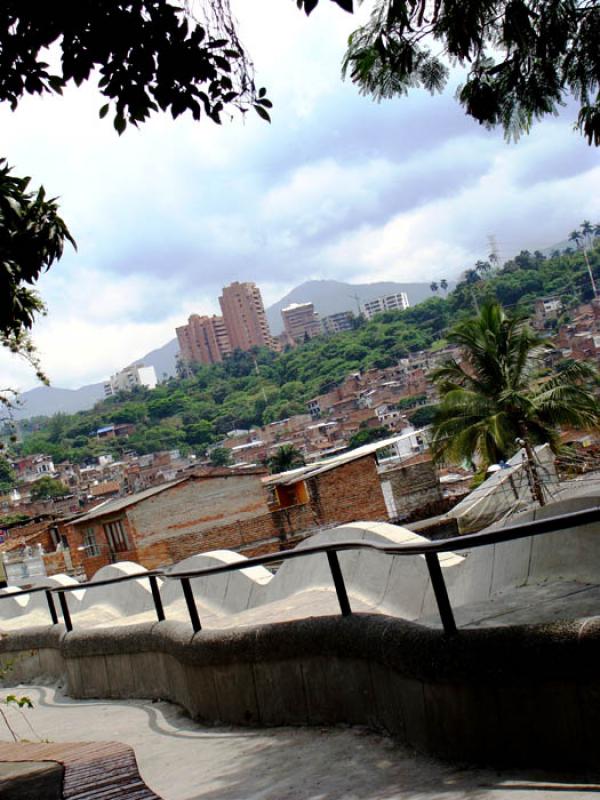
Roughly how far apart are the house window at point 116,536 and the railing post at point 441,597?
126 feet

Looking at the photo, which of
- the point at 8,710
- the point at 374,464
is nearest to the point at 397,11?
the point at 8,710

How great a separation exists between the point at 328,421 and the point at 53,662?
124771 mm

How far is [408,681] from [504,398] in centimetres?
2886

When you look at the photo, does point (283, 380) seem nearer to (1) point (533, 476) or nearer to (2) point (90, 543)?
(2) point (90, 543)

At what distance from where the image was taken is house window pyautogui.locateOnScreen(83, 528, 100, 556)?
138 feet

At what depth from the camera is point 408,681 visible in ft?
16.2

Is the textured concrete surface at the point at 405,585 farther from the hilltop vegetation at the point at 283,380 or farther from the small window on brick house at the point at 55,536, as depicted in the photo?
the hilltop vegetation at the point at 283,380

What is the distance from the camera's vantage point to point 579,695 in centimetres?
393

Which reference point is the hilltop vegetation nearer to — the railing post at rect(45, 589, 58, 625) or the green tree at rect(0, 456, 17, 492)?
the green tree at rect(0, 456, 17, 492)

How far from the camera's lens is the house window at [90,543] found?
42.2 metres

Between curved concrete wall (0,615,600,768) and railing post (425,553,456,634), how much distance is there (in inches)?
2.6

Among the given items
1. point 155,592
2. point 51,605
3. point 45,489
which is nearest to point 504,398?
point 51,605

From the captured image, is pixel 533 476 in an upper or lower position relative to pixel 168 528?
lower

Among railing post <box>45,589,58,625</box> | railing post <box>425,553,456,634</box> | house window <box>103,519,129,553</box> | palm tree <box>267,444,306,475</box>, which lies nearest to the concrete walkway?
railing post <box>425,553,456,634</box>
